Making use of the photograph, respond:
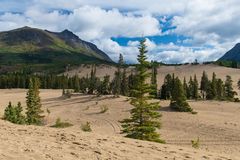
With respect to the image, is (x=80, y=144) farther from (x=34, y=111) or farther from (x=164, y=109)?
(x=164, y=109)

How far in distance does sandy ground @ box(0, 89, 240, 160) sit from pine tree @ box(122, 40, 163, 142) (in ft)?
10.4

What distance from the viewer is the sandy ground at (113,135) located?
1729cm

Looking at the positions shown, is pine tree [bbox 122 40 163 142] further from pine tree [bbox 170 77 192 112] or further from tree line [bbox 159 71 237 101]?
tree line [bbox 159 71 237 101]

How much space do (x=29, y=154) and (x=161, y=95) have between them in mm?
139266

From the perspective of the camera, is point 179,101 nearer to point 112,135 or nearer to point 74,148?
point 112,135

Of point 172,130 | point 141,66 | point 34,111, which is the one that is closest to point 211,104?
point 172,130

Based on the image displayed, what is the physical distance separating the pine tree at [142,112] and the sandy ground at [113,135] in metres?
3.15

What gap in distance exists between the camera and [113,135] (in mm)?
27219

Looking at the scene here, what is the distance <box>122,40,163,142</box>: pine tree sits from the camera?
3734 cm

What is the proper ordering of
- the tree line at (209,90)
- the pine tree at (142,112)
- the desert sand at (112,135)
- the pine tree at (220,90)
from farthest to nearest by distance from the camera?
the tree line at (209,90), the pine tree at (220,90), the pine tree at (142,112), the desert sand at (112,135)

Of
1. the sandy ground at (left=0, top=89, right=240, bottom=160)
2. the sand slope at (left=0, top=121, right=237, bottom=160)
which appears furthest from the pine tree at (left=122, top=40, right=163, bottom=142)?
the sand slope at (left=0, top=121, right=237, bottom=160)

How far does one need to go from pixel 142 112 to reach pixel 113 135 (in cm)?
1167

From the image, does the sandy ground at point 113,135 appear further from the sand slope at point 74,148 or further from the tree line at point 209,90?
the tree line at point 209,90

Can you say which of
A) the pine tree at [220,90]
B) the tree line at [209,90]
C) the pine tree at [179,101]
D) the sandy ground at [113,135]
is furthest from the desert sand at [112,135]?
the tree line at [209,90]
